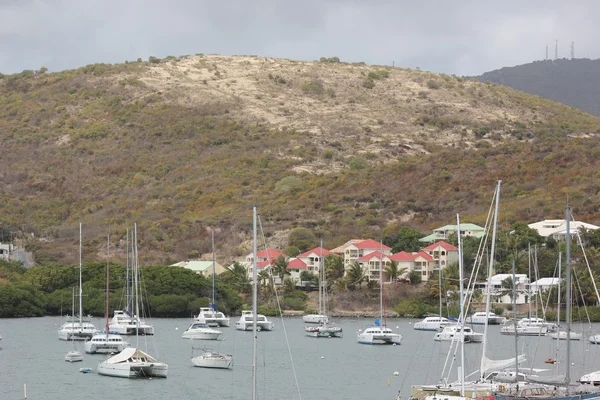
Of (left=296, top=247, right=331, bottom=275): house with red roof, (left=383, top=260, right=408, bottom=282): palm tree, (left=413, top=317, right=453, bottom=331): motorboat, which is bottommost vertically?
(left=413, top=317, right=453, bottom=331): motorboat

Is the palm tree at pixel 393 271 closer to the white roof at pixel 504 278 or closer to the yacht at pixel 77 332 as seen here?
the white roof at pixel 504 278

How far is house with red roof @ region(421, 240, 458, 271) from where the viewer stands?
124 m

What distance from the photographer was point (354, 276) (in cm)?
11919

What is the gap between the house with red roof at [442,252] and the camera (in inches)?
4867

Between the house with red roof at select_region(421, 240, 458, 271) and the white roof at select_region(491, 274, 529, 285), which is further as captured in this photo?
the house with red roof at select_region(421, 240, 458, 271)

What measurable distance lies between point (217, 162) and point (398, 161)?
3188 cm

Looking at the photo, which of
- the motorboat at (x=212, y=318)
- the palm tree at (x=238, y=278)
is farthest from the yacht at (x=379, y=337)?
the palm tree at (x=238, y=278)

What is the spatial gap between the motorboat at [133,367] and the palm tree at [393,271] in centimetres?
6017

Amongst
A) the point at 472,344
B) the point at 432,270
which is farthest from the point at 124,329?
the point at 432,270

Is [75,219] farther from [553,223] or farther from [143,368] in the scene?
[143,368]

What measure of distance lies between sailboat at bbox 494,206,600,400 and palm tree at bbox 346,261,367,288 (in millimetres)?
69768

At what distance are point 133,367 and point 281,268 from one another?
6176 cm

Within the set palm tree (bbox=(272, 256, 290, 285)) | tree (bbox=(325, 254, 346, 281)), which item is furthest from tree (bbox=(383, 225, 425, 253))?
palm tree (bbox=(272, 256, 290, 285))

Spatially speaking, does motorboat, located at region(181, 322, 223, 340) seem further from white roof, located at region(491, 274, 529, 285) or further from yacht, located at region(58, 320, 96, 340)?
white roof, located at region(491, 274, 529, 285)
